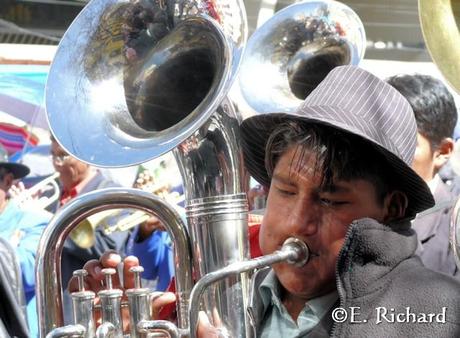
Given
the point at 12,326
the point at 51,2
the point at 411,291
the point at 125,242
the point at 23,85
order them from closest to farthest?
the point at 411,291 → the point at 12,326 → the point at 125,242 → the point at 23,85 → the point at 51,2

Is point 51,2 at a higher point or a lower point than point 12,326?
higher

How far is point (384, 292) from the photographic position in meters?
1.59

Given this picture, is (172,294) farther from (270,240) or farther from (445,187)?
(445,187)

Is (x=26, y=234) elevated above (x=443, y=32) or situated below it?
below

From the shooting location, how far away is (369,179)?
1676 mm

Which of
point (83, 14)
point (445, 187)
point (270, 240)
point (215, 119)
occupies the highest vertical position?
point (83, 14)

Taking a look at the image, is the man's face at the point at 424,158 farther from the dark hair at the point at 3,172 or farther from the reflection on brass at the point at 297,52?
the dark hair at the point at 3,172

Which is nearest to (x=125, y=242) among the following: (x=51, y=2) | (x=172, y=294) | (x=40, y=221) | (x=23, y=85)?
(x=40, y=221)

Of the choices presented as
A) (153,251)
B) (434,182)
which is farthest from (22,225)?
(434,182)

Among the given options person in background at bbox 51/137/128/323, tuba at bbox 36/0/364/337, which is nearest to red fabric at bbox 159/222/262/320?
tuba at bbox 36/0/364/337

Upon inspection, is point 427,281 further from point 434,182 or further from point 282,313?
point 434,182

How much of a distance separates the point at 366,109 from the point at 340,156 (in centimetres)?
13

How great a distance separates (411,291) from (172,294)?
0.65m

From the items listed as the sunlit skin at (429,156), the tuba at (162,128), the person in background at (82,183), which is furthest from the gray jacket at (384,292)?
the person in background at (82,183)
